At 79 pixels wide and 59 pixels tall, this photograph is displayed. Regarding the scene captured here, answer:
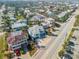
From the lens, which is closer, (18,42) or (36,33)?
(18,42)

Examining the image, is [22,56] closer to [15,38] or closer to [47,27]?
[15,38]

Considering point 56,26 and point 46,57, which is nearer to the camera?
point 46,57

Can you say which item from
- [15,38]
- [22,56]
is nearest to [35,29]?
[15,38]

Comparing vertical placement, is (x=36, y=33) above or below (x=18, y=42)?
below

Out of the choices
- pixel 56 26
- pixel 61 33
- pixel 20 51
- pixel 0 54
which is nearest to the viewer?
pixel 0 54

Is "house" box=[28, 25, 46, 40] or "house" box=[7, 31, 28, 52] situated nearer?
"house" box=[7, 31, 28, 52]

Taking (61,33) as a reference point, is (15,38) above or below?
above

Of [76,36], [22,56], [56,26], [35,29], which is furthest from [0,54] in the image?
[56,26]

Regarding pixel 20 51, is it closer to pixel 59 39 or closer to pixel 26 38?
pixel 26 38

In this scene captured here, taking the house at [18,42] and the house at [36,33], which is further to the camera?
the house at [36,33]

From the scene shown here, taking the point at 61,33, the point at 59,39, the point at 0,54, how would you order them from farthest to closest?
1. the point at 61,33
2. the point at 59,39
3. the point at 0,54
